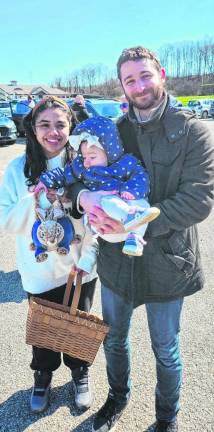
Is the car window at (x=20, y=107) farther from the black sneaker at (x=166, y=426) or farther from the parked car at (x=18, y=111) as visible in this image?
the black sneaker at (x=166, y=426)

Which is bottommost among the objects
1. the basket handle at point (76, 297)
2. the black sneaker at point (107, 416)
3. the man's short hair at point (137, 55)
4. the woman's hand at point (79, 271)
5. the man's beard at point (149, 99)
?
the black sneaker at point (107, 416)

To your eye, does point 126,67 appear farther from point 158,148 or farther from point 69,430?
point 69,430

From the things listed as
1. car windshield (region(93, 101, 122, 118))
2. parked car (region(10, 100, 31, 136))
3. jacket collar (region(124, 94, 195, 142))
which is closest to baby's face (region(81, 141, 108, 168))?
jacket collar (region(124, 94, 195, 142))

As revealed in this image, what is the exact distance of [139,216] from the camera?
1.82 meters

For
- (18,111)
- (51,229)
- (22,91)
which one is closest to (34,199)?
(51,229)

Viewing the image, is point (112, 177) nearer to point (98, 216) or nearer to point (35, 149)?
point (98, 216)

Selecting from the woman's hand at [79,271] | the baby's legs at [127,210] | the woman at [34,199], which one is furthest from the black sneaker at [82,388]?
the baby's legs at [127,210]

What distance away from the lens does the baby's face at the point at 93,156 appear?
79.0 inches

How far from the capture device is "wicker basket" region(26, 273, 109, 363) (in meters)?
2.19

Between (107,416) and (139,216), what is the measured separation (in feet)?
4.32

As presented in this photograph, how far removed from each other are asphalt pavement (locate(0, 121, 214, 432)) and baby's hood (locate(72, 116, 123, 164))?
1.57 m

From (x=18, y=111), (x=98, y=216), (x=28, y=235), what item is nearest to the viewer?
(x=98, y=216)

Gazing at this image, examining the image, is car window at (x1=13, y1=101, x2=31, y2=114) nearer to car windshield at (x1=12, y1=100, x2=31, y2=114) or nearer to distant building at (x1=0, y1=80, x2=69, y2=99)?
car windshield at (x1=12, y1=100, x2=31, y2=114)

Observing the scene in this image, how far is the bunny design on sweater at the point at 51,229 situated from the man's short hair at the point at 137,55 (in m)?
0.75
